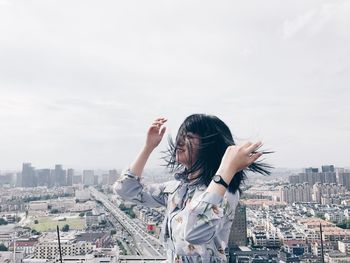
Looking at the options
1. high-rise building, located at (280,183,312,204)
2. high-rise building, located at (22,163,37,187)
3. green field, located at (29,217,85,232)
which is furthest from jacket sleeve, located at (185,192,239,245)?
high-rise building, located at (22,163,37,187)

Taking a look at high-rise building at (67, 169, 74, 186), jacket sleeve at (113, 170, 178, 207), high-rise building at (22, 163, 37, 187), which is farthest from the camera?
high-rise building at (67, 169, 74, 186)

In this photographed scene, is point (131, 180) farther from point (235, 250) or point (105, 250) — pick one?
point (105, 250)

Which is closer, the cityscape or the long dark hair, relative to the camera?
the long dark hair

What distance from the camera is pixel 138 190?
481mm

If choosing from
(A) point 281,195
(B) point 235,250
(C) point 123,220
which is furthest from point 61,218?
(A) point 281,195

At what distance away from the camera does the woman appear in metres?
0.33

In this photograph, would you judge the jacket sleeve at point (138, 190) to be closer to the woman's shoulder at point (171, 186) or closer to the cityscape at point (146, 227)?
the woman's shoulder at point (171, 186)

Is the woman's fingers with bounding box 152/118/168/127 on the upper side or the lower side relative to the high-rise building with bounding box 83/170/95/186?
lower

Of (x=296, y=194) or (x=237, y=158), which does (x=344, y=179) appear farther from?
(x=237, y=158)

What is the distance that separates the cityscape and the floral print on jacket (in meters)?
0.08

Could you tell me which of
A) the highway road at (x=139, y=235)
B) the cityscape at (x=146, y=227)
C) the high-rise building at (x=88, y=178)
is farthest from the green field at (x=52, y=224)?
the high-rise building at (x=88, y=178)

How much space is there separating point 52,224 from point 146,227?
12.3m

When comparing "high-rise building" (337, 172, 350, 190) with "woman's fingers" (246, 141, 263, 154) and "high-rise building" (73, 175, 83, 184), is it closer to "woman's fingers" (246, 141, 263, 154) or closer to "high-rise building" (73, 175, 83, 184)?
"high-rise building" (73, 175, 83, 184)

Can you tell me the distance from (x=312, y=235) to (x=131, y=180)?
10.0 m
